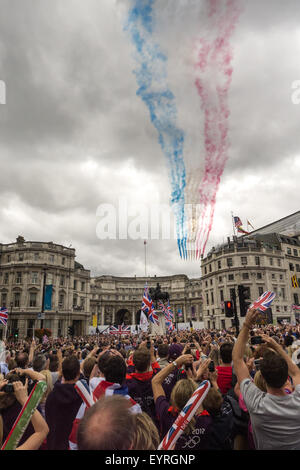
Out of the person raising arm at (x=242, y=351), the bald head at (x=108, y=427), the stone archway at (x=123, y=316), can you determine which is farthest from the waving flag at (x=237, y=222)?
the stone archway at (x=123, y=316)

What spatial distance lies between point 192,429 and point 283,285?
6378 cm

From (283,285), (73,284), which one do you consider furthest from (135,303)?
(283,285)

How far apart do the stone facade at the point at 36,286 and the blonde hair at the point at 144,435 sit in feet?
Answer: 170

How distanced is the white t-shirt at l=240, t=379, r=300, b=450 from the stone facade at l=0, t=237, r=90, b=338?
51.3 meters

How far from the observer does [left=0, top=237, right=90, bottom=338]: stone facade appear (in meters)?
50.3

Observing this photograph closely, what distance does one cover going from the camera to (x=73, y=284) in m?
58.6

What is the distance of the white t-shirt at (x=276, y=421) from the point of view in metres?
2.40

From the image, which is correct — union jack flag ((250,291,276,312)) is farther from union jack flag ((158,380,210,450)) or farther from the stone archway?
the stone archway

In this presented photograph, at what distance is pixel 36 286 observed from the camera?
2062 inches

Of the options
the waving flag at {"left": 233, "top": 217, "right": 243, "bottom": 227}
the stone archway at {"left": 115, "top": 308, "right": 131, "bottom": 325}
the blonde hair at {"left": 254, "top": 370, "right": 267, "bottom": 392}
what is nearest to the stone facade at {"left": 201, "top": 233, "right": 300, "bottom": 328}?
the waving flag at {"left": 233, "top": 217, "right": 243, "bottom": 227}

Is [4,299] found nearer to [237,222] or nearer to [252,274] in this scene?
[237,222]

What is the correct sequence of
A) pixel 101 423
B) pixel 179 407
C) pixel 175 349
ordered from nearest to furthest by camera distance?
pixel 101 423 < pixel 179 407 < pixel 175 349
